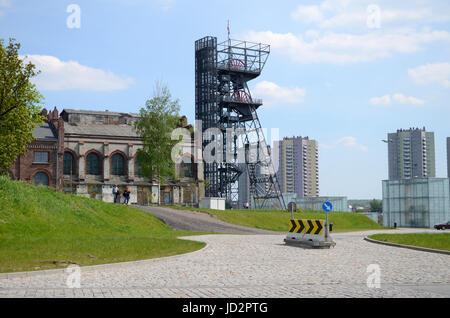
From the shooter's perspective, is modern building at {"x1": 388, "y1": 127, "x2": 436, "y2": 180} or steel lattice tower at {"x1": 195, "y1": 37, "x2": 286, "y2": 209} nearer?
steel lattice tower at {"x1": 195, "y1": 37, "x2": 286, "y2": 209}

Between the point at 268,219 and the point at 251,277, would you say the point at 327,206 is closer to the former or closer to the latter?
the point at 251,277

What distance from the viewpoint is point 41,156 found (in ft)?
189

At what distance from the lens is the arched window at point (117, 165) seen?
6531cm

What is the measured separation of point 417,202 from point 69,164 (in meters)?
45.4

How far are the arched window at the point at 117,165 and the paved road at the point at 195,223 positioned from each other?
86.2 ft

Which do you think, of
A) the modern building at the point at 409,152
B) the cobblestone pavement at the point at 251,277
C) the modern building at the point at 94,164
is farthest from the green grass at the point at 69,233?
the modern building at the point at 409,152

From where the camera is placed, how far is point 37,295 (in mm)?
9484

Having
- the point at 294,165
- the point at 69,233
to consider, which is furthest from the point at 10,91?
the point at 294,165

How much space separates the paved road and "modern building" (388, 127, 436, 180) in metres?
123

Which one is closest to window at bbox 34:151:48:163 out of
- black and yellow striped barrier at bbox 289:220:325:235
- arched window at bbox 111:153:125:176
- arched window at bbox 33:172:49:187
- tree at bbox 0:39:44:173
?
arched window at bbox 33:172:49:187

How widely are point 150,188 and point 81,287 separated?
185ft

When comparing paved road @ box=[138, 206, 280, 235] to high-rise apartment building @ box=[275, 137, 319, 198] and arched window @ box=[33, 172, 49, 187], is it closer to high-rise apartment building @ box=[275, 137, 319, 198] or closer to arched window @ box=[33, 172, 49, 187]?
arched window @ box=[33, 172, 49, 187]

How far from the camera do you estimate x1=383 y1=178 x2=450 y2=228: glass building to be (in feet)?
196

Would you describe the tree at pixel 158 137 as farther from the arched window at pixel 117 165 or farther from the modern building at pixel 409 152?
the modern building at pixel 409 152
